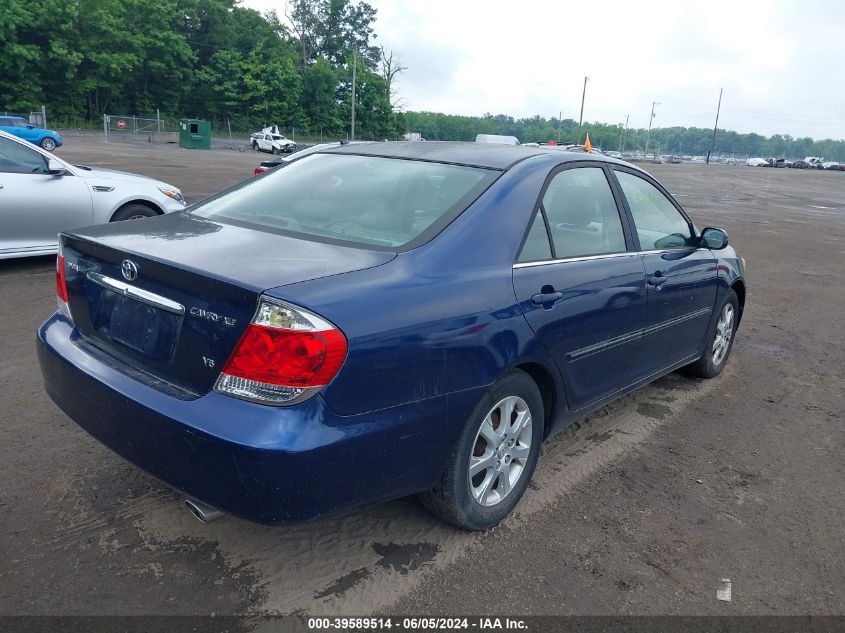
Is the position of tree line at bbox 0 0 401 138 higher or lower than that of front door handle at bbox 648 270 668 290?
higher

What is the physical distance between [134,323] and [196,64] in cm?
7285

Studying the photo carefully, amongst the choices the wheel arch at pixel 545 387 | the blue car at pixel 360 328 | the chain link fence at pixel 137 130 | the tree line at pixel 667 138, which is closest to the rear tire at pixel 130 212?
the blue car at pixel 360 328

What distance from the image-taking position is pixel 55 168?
284 inches

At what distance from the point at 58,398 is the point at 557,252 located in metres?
2.26

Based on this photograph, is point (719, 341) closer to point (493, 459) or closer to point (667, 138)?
point (493, 459)

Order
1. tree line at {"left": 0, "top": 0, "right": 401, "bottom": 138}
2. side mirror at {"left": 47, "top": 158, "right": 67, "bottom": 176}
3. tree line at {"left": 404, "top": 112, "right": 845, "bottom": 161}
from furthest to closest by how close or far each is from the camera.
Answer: tree line at {"left": 404, "top": 112, "right": 845, "bottom": 161}, tree line at {"left": 0, "top": 0, "right": 401, "bottom": 138}, side mirror at {"left": 47, "top": 158, "right": 67, "bottom": 176}

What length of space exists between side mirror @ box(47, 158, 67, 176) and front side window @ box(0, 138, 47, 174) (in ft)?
0.12

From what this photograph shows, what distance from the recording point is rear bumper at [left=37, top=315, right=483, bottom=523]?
7.30ft

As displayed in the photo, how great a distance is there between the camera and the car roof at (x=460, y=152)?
11.1 feet

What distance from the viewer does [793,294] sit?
28.1 ft

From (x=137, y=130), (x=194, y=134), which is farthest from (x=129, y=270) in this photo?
(x=137, y=130)

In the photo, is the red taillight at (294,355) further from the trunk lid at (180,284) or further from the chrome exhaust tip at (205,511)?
the chrome exhaust tip at (205,511)

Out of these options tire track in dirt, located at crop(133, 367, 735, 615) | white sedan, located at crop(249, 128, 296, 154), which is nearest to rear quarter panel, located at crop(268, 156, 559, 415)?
tire track in dirt, located at crop(133, 367, 735, 615)

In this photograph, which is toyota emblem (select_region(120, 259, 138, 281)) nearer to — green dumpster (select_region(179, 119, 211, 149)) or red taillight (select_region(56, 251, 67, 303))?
red taillight (select_region(56, 251, 67, 303))
